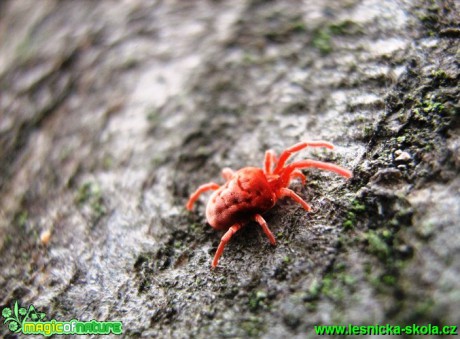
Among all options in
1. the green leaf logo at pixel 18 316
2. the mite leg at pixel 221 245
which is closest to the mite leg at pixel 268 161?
the mite leg at pixel 221 245

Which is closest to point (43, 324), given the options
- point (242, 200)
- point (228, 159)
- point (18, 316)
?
point (18, 316)

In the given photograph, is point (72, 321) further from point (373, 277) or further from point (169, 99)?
point (169, 99)

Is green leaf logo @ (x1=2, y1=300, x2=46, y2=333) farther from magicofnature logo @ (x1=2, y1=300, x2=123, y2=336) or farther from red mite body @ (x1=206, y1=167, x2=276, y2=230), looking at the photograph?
red mite body @ (x1=206, y1=167, x2=276, y2=230)

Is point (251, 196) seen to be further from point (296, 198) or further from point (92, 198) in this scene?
point (92, 198)

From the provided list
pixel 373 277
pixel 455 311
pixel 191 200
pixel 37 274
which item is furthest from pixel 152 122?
pixel 455 311

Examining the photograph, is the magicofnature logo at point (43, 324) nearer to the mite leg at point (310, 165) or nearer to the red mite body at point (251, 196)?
the red mite body at point (251, 196)

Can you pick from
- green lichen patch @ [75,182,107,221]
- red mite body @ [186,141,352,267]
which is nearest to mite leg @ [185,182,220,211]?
red mite body @ [186,141,352,267]
